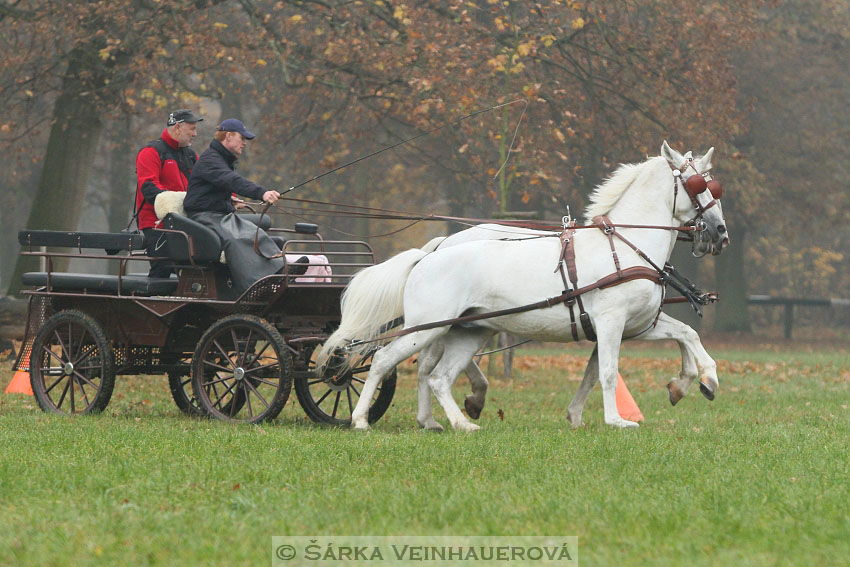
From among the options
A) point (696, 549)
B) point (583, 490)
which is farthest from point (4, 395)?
point (696, 549)

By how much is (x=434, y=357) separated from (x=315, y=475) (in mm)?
3496

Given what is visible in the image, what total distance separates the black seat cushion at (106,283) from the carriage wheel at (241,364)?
0.66m

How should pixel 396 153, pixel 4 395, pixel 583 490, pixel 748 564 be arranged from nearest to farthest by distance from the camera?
pixel 748 564
pixel 583 490
pixel 4 395
pixel 396 153

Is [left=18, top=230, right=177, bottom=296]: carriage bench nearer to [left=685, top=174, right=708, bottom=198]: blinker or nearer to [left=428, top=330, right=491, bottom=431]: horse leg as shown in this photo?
[left=428, top=330, right=491, bottom=431]: horse leg

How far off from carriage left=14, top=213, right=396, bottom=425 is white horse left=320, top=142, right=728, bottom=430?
384 mm

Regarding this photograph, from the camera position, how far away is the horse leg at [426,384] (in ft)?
32.9

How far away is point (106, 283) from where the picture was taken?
10492 millimetres

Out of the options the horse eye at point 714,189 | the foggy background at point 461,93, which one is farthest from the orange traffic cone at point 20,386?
the horse eye at point 714,189

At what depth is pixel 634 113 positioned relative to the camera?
2433cm

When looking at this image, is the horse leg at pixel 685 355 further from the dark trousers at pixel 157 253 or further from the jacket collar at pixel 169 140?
the jacket collar at pixel 169 140

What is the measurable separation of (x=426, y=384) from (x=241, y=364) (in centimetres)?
150

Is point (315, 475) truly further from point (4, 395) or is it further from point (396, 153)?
point (396, 153)

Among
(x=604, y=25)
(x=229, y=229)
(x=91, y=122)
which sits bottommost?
(x=229, y=229)

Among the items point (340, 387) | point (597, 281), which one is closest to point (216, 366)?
point (340, 387)
